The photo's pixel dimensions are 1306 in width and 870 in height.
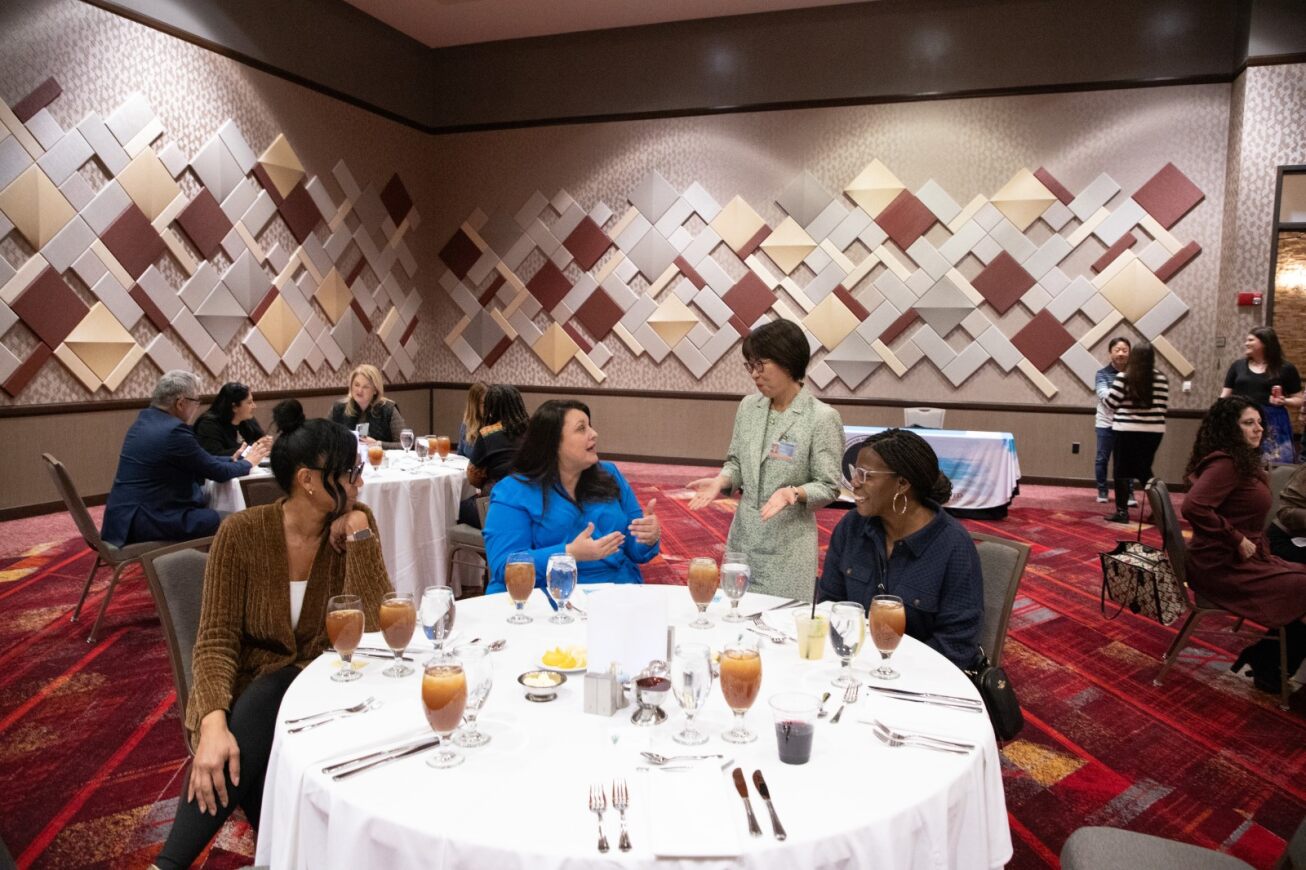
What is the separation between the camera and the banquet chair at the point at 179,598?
1.99 metres

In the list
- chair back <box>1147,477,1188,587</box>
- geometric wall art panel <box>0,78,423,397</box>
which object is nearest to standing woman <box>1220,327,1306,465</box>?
chair back <box>1147,477,1188,587</box>

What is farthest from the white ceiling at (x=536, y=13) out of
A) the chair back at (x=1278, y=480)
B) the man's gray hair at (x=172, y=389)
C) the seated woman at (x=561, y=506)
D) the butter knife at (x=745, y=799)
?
the butter knife at (x=745, y=799)

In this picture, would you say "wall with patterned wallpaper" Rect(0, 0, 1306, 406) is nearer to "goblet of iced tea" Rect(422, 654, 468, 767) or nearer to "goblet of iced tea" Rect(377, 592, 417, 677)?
"goblet of iced tea" Rect(377, 592, 417, 677)

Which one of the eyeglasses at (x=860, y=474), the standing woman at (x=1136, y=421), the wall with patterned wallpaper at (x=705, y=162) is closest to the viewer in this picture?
the eyeglasses at (x=860, y=474)

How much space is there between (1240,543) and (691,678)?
2757mm

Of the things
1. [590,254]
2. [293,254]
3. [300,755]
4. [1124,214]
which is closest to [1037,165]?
[1124,214]

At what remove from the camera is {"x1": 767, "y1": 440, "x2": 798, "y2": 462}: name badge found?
2.75 meters

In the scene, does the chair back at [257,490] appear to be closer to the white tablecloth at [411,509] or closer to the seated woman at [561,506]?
the white tablecloth at [411,509]

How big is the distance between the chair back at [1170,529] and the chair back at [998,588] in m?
1.39

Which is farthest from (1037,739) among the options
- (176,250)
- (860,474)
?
(176,250)

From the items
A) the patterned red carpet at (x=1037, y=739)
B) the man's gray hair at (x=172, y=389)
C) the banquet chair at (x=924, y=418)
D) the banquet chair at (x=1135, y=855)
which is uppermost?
the man's gray hair at (x=172, y=389)

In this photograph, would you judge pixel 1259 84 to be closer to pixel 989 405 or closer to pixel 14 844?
pixel 989 405

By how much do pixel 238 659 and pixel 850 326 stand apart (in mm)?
7147

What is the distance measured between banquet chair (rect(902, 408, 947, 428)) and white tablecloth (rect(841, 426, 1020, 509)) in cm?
56
